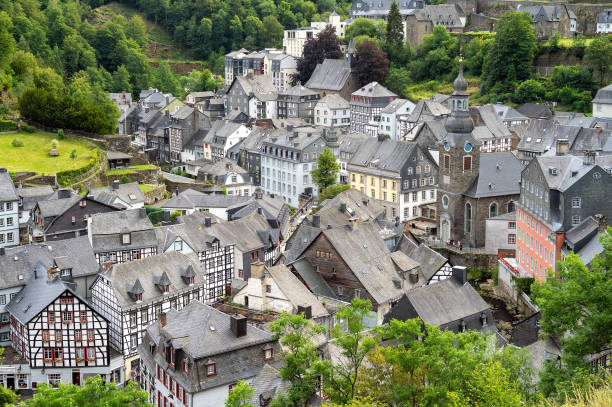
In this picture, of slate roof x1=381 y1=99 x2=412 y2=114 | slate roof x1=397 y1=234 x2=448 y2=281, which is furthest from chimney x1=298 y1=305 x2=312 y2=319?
slate roof x1=381 y1=99 x2=412 y2=114

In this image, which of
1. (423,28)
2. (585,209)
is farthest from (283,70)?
(585,209)

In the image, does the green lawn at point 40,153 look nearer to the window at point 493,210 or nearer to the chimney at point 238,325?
the window at point 493,210

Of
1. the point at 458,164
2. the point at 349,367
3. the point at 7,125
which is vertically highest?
the point at 7,125

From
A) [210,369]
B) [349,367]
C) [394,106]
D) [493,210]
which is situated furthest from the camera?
[394,106]

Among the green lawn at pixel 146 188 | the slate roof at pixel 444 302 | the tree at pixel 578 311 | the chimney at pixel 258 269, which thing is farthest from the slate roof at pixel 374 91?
the tree at pixel 578 311

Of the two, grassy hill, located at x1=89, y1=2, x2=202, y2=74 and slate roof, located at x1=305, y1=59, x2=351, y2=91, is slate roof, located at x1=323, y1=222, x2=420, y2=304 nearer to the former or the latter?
slate roof, located at x1=305, y1=59, x2=351, y2=91

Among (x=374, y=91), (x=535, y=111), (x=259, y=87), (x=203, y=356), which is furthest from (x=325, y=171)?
(x=203, y=356)

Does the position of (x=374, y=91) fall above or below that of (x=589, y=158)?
below

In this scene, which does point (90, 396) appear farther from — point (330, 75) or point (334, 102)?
point (330, 75)
